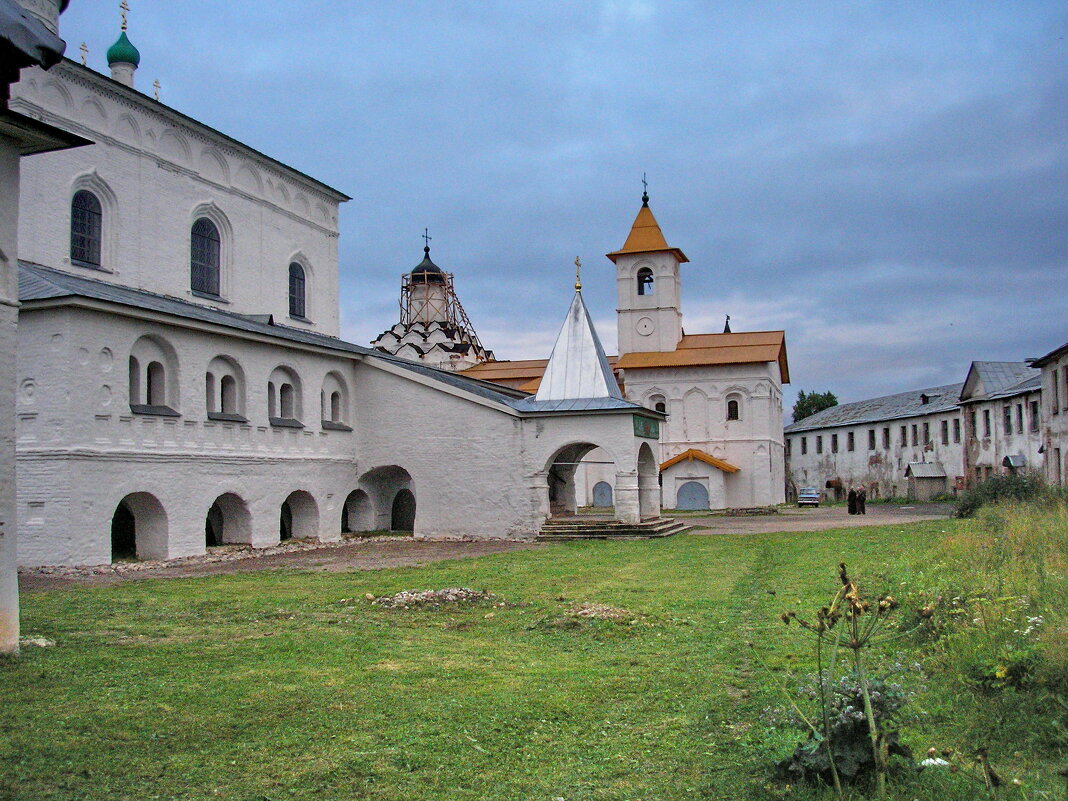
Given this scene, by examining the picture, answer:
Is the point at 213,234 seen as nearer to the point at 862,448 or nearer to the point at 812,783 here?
the point at 812,783

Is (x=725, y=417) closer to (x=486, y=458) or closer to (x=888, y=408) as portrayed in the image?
(x=888, y=408)

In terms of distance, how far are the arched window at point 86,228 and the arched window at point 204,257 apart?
9.45 feet

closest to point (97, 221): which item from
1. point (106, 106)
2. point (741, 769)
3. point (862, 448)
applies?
point (106, 106)

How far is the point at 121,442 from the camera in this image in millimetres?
18016

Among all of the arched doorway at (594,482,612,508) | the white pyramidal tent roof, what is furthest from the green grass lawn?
the arched doorway at (594,482,612,508)

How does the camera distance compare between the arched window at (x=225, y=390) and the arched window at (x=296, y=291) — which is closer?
the arched window at (x=225, y=390)

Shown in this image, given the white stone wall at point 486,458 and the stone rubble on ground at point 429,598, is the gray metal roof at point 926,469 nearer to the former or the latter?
the white stone wall at point 486,458

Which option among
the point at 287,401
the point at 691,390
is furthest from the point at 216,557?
the point at 691,390

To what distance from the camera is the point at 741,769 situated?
5059 mm

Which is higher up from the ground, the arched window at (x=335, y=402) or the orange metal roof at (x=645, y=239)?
the orange metal roof at (x=645, y=239)

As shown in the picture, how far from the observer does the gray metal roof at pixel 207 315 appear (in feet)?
56.7

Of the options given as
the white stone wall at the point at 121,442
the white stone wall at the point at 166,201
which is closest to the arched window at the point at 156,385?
the white stone wall at the point at 121,442

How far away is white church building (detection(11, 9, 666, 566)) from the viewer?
17266 mm

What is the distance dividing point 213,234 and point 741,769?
77.7 ft
